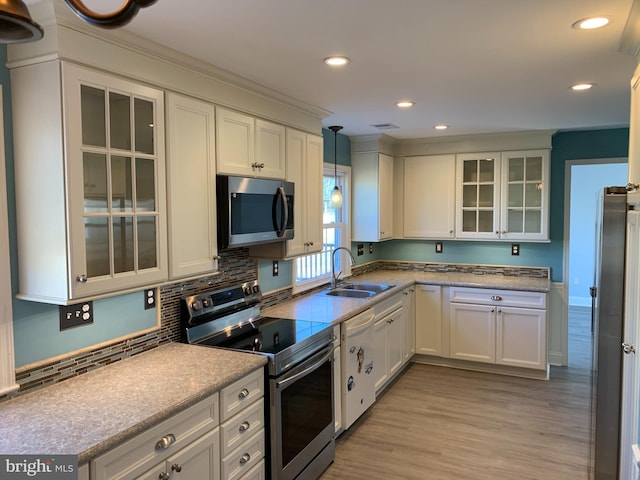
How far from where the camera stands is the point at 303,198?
3316 mm

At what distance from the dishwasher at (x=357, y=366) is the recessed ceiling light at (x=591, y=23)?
2106 mm

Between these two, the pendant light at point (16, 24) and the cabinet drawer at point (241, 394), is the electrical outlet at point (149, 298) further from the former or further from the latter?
the pendant light at point (16, 24)

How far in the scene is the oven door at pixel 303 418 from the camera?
238 cm

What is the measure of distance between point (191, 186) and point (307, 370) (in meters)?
1.18

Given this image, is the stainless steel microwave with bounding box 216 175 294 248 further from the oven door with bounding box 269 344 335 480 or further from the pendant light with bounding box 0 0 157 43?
the pendant light with bounding box 0 0 157 43

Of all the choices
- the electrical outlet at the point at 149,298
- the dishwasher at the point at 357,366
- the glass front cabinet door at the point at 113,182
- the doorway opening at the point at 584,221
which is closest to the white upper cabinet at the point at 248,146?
the glass front cabinet door at the point at 113,182

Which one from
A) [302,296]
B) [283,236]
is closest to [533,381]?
[302,296]

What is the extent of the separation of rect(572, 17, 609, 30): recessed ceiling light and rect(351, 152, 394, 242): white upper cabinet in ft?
9.21

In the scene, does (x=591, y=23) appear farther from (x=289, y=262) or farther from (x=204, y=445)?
(x=289, y=262)

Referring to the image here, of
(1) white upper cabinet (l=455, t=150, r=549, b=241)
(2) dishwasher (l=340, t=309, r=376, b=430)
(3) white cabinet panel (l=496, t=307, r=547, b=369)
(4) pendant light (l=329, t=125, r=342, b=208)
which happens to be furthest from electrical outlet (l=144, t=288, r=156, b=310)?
Result: (1) white upper cabinet (l=455, t=150, r=549, b=241)

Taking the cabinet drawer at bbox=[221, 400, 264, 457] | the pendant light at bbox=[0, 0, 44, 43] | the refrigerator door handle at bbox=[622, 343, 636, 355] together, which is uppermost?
the pendant light at bbox=[0, 0, 44, 43]

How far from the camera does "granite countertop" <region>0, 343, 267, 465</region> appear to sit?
1.49 m

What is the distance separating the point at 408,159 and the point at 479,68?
8.79 ft

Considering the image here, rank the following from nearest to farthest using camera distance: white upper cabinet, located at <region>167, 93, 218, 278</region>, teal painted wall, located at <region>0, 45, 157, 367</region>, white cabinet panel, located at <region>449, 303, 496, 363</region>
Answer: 1. teal painted wall, located at <region>0, 45, 157, 367</region>
2. white upper cabinet, located at <region>167, 93, 218, 278</region>
3. white cabinet panel, located at <region>449, 303, 496, 363</region>
